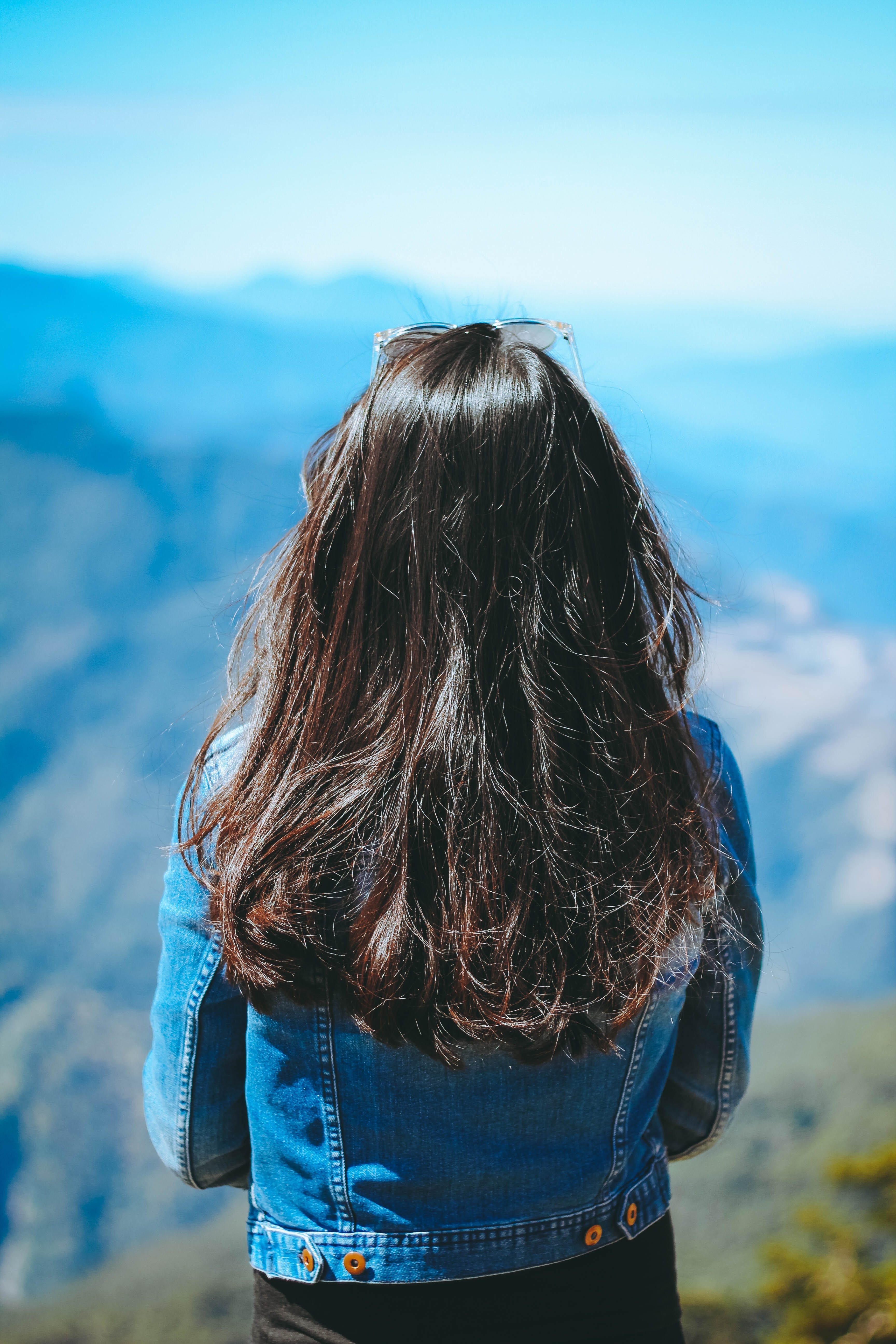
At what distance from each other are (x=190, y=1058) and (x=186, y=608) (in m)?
3.45

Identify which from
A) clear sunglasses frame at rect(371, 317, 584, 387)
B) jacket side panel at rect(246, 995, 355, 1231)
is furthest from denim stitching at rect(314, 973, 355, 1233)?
clear sunglasses frame at rect(371, 317, 584, 387)

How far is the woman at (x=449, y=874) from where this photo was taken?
67 centimetres

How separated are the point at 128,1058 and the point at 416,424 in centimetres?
289

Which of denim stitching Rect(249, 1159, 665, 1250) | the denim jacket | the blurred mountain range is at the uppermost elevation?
the blurred mountain range

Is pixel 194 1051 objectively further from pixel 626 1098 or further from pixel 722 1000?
pixel 722 1000

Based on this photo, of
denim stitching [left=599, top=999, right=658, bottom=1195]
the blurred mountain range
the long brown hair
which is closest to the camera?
A: the long brown hair

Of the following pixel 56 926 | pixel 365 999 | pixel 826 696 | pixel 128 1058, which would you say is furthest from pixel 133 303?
pixel 365 999

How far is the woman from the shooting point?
0.67 metres

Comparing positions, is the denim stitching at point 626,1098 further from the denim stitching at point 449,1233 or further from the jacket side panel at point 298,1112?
the jacket side panel at point 298,1112

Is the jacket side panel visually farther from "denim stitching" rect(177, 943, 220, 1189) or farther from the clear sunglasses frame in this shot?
the clear sunglasses frame

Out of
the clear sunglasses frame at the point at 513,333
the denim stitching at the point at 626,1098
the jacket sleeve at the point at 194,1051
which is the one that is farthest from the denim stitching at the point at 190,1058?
the clear sunglasses frame at the point at 513,333

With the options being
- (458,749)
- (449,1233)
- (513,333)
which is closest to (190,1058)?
(449,1233)

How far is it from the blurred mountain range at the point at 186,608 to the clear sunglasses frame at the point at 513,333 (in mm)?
2260

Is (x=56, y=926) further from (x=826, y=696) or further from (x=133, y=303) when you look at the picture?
(x=826, y=696)
